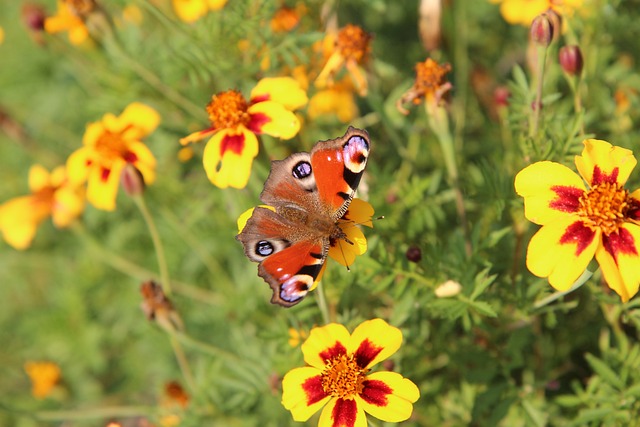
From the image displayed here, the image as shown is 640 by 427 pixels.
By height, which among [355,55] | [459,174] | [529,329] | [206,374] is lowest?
[529,329]

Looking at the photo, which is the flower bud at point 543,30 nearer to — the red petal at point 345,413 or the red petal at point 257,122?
the red petal at point 257,122

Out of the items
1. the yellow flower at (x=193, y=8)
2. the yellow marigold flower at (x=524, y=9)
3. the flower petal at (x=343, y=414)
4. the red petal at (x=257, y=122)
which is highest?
the yellow flower at (x=193, y=8)

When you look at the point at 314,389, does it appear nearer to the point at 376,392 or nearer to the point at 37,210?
the point at 376,392

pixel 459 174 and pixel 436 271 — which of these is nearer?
pixel 436 271

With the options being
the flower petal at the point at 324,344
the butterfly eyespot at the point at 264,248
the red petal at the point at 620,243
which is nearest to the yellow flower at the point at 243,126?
the butterfly eyespot at the point at 264,248

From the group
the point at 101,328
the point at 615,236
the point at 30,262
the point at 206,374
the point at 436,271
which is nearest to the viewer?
the point at 615,236

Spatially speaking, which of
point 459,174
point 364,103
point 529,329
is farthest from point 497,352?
point 364,103

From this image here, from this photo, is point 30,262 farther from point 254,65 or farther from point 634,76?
point 634,76

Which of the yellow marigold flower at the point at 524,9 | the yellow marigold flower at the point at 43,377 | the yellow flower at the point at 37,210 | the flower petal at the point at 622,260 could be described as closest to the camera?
the flower petal at the point at 622,260

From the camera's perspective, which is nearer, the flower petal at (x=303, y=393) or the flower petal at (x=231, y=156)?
the flower petal at (x=303, y=393)
